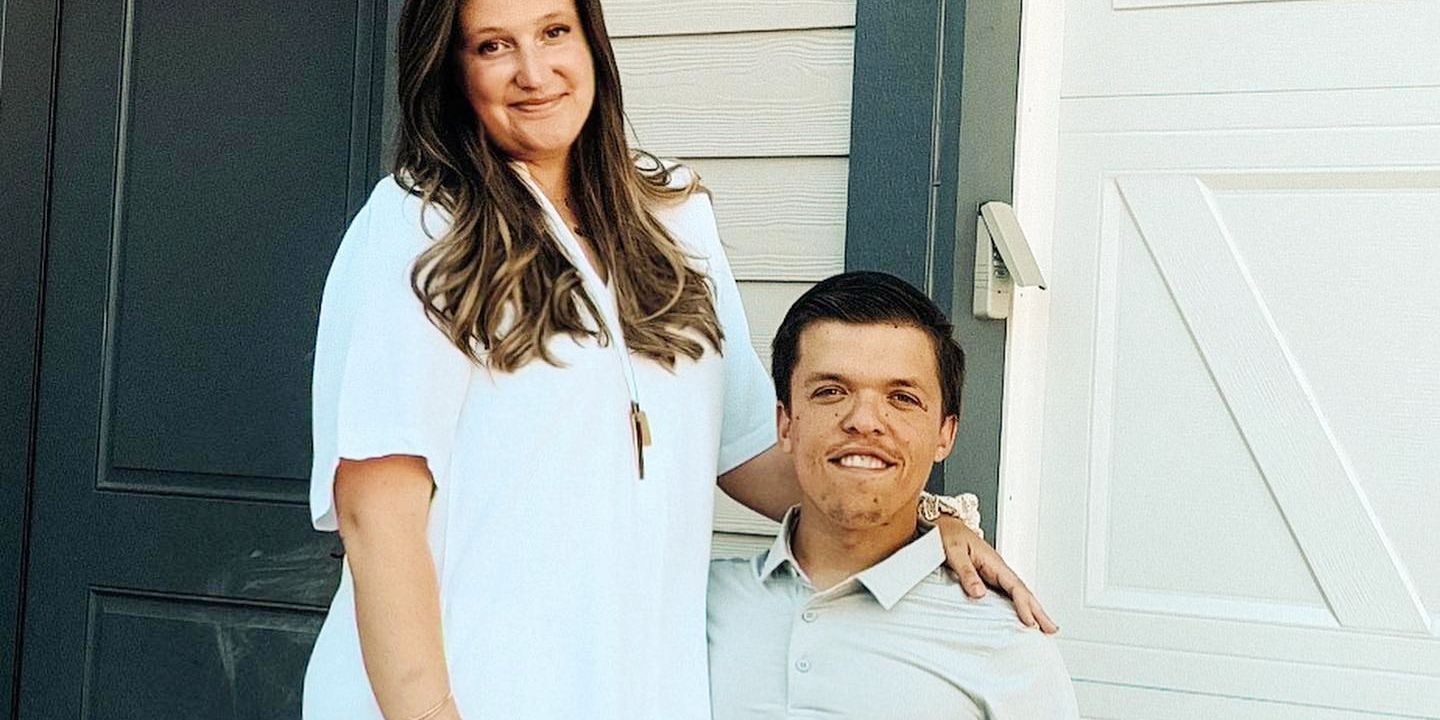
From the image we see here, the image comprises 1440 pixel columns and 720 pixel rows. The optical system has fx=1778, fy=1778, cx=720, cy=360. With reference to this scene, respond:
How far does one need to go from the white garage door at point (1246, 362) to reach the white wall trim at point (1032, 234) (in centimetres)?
2

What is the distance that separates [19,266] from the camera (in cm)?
334

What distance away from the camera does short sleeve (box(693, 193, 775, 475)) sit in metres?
2.18

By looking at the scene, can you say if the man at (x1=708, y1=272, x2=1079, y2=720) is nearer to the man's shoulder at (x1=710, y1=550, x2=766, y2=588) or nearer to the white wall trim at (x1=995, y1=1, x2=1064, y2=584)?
the man's shoulder at (x1=710, y1=550, x2=766, y2=588)

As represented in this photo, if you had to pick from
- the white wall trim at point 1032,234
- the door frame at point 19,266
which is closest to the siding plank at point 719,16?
the white wall trim at point 1032,234

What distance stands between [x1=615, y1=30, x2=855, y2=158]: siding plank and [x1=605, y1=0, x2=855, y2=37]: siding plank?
0.5 inches

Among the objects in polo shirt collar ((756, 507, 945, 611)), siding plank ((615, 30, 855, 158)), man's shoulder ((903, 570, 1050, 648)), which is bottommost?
man's shoulder ((903, 570, 1050, 648))

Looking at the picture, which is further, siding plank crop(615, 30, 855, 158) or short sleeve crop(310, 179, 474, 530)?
siding plank crop(615, 30, 855, 158)

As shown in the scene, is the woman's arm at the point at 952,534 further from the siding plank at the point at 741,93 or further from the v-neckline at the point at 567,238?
the siding plank at the point at 741,93

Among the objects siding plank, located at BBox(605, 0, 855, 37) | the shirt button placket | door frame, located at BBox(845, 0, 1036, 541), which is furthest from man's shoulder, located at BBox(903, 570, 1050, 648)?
siding plank, located at BBox(605, 0, 855, 37)

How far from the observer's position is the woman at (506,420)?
5.92 feet

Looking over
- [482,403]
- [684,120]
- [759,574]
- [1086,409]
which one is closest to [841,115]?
[684,120]

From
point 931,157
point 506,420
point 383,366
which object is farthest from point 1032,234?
point 383,366

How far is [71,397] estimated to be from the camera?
332cm

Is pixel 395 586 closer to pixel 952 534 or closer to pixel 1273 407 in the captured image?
pixel 952 534
